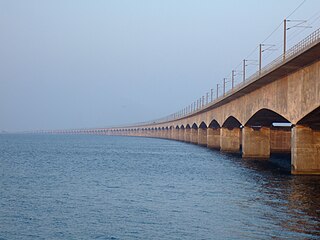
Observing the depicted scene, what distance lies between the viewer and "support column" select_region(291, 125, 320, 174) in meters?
35.5

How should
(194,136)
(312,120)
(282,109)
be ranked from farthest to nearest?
(194,136) → (282,109) → (312,120)

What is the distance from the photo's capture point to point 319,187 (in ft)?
101

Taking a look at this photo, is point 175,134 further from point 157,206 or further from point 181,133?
point 157,206

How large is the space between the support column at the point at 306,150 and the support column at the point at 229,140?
38.6m

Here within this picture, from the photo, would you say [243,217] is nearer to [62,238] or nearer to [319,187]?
[62,238]

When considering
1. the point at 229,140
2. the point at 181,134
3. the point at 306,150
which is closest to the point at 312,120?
the point at 306,150

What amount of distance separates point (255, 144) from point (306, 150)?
2337 centimetres

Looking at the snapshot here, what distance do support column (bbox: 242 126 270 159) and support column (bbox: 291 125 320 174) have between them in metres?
21.7

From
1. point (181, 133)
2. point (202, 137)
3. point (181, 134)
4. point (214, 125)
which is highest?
point (214, 125)

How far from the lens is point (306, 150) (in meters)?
35.5

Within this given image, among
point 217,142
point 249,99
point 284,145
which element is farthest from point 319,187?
point 217,142

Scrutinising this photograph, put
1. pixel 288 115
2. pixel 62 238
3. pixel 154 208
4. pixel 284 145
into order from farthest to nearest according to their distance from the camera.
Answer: pixel 284 145
pixel 288 115
pixel 154 208
pixel 62 238

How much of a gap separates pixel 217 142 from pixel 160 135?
87230 millimetres

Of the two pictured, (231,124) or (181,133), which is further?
(181,133)
